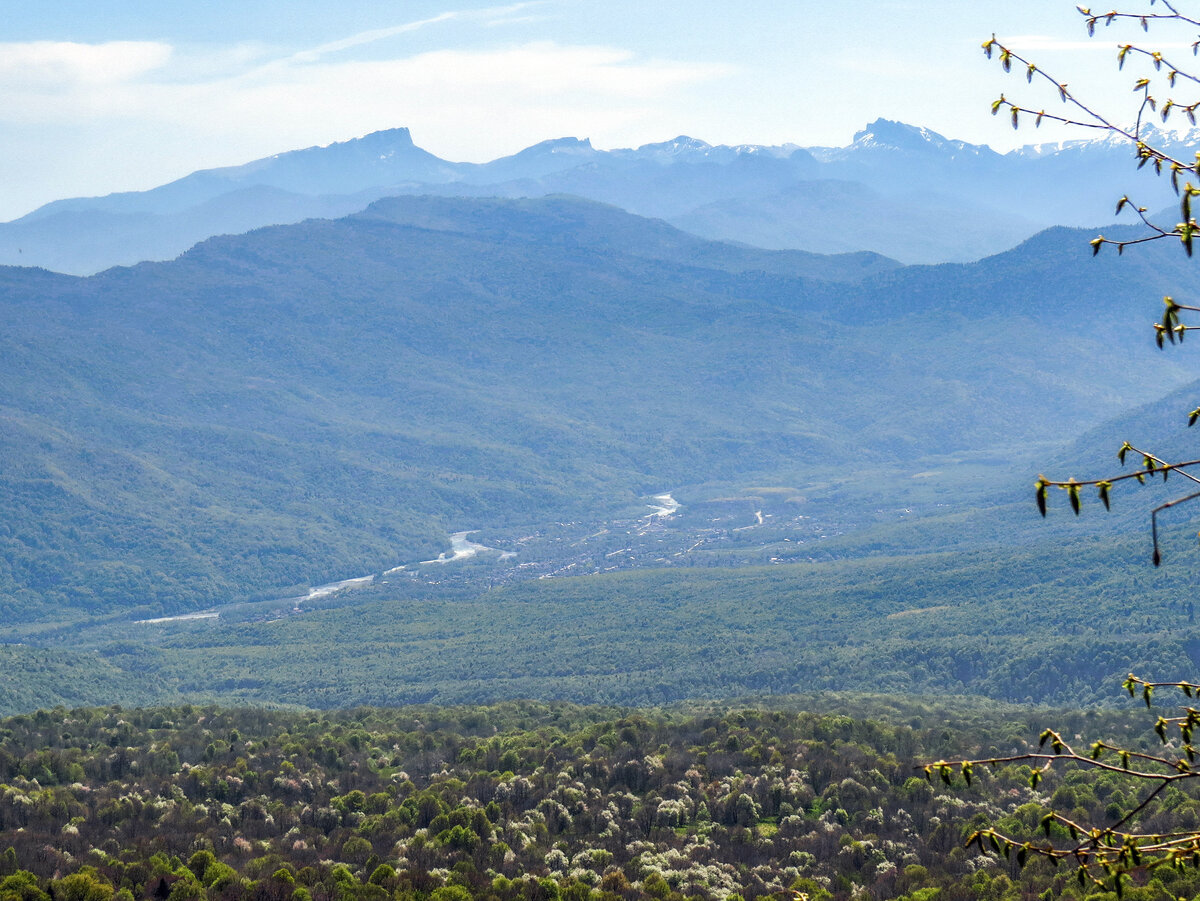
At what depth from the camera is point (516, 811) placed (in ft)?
121

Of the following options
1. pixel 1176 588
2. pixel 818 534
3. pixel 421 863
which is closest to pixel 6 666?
pixel 421 863

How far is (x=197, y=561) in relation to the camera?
16188 centimetres

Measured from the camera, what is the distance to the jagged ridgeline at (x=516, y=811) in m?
29.4

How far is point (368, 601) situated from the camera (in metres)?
139

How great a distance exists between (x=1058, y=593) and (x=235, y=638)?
76.1 m

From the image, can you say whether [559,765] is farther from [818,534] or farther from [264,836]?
[818,534]

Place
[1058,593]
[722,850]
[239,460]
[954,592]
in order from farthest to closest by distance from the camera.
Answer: [239,460] < [954,592] < [1058,593] < [722,850]

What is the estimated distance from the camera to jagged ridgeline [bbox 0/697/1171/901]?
29.4 metres

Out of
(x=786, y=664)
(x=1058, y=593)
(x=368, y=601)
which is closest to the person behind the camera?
(x=786, y=664)

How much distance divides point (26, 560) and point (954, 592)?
111676 mm

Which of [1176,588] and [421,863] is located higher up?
[421,863]

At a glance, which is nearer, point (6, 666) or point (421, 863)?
point (421, 863)

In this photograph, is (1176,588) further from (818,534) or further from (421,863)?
(421,863)

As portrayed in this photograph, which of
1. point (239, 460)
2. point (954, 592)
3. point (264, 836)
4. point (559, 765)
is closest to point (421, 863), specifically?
point (264, 836)
